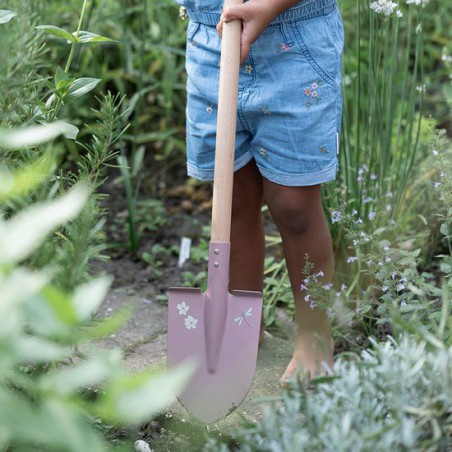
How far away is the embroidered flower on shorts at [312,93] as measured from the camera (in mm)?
1942

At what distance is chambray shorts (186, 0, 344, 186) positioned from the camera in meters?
1.93

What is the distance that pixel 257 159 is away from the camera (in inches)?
80.0

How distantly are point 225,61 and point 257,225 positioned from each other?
520mm

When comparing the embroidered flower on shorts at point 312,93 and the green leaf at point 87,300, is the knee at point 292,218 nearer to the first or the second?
the embroidered flower on shorts at point 312,93

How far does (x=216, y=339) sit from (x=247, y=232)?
1.31ft

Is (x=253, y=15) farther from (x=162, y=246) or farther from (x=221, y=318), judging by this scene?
(x=162, y=246)

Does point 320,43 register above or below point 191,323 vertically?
above

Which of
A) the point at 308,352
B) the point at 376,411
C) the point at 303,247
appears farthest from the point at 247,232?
the point at 376,411

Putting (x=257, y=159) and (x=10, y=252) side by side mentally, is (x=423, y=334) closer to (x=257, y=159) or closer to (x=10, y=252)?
(x=10, y=252)

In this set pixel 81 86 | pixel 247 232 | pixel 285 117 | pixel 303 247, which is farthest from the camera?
pixel 247 232

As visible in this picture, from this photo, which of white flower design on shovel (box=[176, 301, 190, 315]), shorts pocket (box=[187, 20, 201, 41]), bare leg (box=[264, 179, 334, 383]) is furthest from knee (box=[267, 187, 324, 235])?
shorts pocket (box=[187, 20, 201, 41])

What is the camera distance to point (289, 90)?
1935mm

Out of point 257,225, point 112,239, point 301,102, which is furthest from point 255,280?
point 112,239

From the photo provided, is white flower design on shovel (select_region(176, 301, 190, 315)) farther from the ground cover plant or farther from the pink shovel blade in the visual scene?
the ground cover plant
